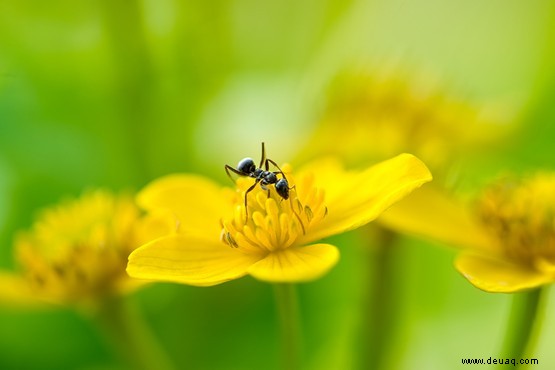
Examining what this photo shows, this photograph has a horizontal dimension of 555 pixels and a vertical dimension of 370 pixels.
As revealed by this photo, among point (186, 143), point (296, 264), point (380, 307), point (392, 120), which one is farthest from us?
point (186, 143)

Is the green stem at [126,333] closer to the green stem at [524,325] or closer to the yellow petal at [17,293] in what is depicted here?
the yellow petal at [17,293]

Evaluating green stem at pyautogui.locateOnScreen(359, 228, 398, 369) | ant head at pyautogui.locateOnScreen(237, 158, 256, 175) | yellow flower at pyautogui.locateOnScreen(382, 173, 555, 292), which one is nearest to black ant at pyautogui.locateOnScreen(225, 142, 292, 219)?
ant head at pyautogui.locateOnScreen(237, 158, 256, 175)

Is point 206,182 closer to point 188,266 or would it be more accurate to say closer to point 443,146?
point 188,266

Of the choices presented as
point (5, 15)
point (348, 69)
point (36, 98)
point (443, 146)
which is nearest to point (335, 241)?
point (348, 69)

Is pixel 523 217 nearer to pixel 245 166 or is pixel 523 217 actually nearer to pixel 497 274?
pixel 497 274

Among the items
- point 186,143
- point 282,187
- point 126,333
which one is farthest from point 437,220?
point 186,143

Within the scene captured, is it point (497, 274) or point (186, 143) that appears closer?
point (497, 274)

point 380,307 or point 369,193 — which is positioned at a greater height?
point 369,193
